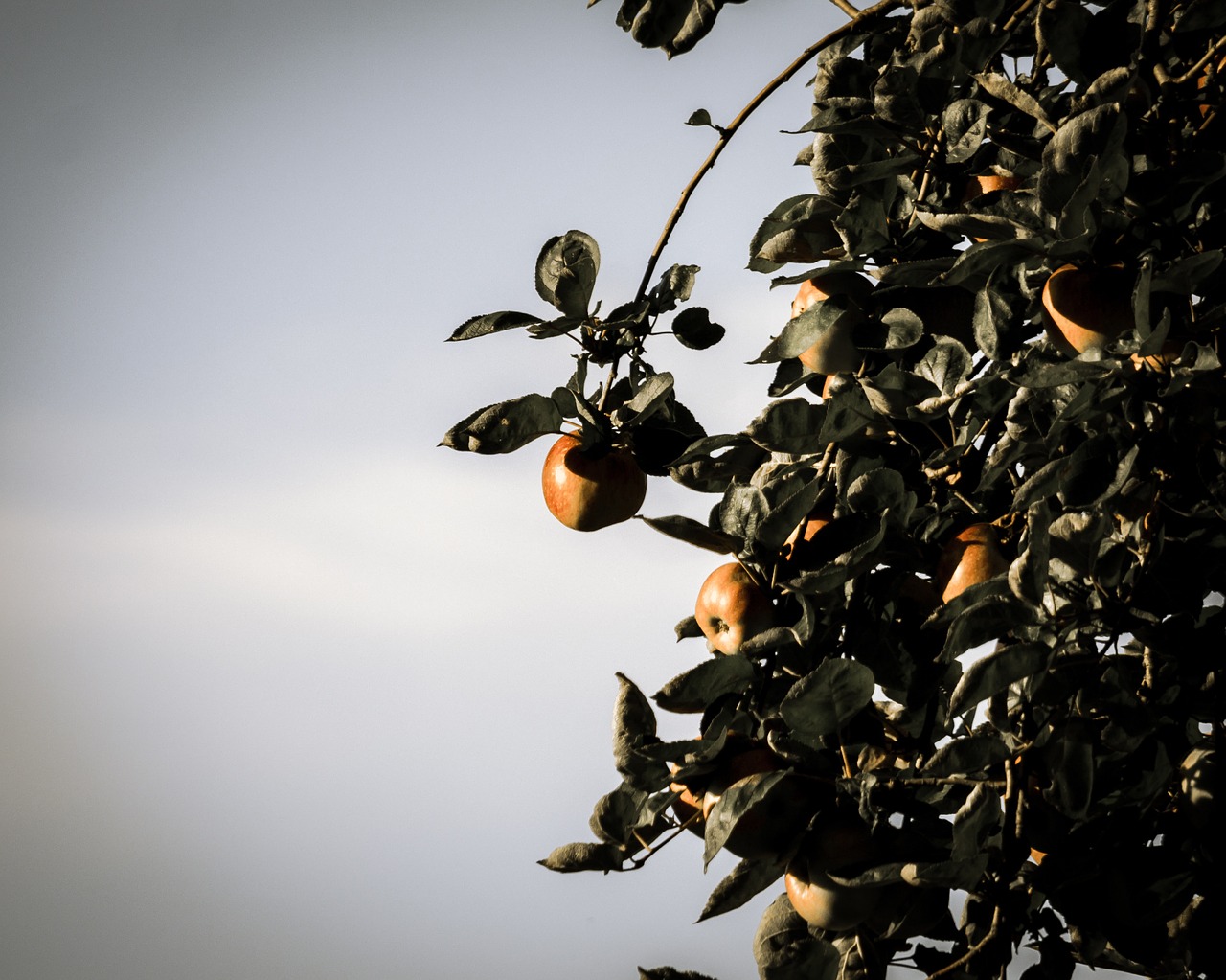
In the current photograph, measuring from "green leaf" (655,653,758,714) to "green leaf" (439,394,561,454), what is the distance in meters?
0.23

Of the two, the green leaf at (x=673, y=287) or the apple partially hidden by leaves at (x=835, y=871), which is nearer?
the apple partially hidden by leaves at (x=835, y=871)

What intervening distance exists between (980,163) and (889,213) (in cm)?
7

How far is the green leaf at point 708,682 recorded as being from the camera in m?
0.69

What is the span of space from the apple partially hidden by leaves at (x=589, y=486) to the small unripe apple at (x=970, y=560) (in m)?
0.25

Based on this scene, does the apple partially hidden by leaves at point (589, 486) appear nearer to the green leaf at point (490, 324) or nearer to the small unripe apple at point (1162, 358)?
the green leaf at point (490, 324)

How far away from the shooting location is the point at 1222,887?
2.06 feet

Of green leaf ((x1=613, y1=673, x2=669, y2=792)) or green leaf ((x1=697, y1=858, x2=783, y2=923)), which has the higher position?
green leaf ((x1=613, y1=673, x2=669, y2=792))

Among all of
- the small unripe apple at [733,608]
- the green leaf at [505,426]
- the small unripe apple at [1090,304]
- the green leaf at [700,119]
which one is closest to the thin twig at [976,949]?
the small unripe apple at [733,608]

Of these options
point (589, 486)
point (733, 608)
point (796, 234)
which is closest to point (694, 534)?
point (733, 608)

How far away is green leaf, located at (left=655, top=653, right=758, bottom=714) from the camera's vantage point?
69 cm

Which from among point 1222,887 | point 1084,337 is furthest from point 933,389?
point 1222,887

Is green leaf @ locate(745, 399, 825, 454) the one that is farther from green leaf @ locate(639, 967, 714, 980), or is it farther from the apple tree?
green leaf @ locate(639, 967, 714, 980)

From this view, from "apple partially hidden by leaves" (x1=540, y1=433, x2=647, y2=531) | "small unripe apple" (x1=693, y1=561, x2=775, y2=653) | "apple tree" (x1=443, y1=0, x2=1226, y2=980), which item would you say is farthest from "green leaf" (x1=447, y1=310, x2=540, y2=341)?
"small unripe apple" (x1=693, y1=561, x2=775, y2=653)

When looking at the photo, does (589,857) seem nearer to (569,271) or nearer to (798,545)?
(798,545)
